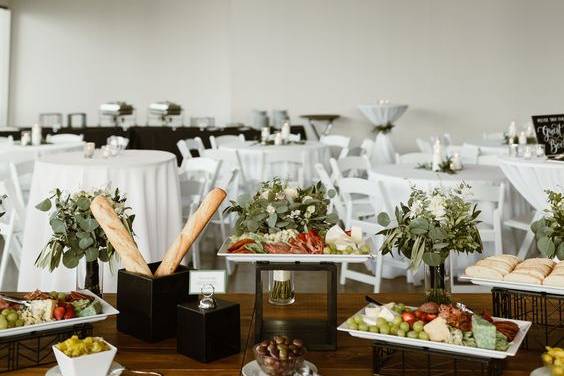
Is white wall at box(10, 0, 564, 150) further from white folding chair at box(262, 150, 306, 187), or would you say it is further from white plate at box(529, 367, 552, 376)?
white plate at box(529, 367, 552, 376)

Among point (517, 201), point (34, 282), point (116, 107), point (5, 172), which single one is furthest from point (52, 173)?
point (116, 107)

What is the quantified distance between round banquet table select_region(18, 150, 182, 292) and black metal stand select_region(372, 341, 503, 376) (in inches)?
90.0

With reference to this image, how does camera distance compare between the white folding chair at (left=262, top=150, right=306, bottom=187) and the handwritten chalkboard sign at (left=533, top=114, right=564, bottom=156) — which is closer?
the handwritten chalkboard sign at (left=533, top=114, right=564, bottom=156)

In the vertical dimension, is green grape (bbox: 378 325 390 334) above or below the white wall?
below

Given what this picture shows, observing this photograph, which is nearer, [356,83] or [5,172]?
[5,172]

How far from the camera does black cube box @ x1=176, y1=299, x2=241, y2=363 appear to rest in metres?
1.48

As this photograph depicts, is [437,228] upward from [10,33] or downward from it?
downward

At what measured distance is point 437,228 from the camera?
5.28ft

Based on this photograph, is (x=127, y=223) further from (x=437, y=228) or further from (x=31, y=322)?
(x=437, y=228)

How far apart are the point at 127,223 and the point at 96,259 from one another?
0.13 metres

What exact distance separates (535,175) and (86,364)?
3229 millimetres

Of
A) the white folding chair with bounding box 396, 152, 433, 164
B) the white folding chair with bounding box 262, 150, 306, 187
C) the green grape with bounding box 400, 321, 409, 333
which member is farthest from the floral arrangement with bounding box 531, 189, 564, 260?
the white folding chair with bounding box 396, 152, 433, 164

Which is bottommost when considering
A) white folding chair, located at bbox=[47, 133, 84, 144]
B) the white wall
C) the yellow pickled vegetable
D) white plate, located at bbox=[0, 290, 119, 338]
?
the yellow pickled vegetable

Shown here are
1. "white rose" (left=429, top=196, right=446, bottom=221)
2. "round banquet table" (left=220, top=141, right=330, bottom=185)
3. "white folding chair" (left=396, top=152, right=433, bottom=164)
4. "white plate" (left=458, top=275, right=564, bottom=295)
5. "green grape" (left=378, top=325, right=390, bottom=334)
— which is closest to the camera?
"green grape" (left=378, top=325, right=390, bottom=334)
